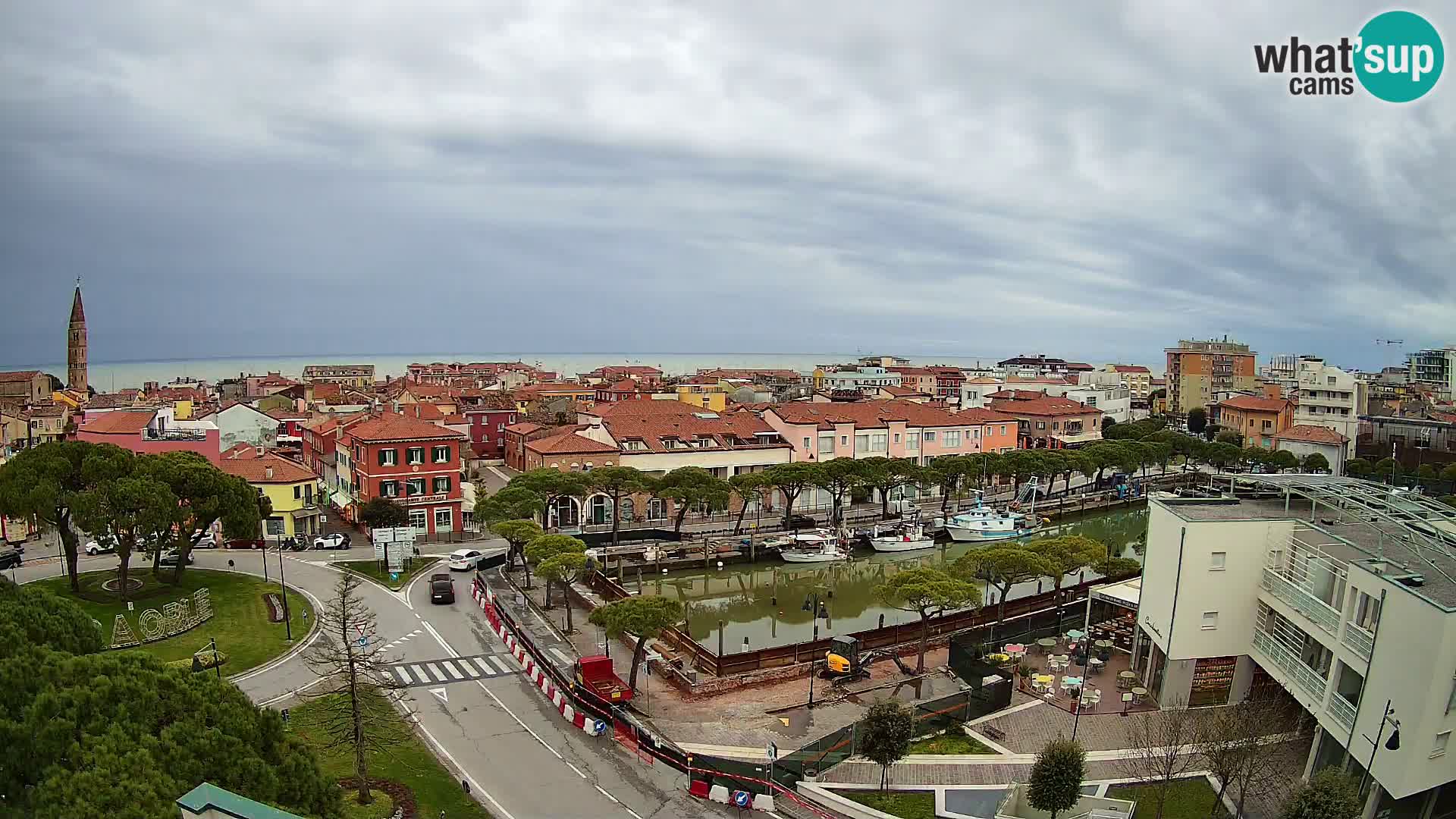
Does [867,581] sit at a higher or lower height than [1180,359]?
lower

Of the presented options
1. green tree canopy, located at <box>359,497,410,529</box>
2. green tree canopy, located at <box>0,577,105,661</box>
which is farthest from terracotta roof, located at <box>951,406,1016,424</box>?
green tree canopy, located at <box>0,577,105,661</box>

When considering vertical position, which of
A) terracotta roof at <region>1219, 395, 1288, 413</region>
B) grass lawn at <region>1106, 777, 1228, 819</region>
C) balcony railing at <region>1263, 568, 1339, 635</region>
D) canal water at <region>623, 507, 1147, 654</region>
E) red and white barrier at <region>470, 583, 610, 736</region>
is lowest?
canal water at <region>623, 507, 1147, 654</region>

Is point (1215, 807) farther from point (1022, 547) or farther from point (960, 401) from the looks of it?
point (960, 401)

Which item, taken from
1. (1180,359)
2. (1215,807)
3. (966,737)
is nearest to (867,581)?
(966,737)

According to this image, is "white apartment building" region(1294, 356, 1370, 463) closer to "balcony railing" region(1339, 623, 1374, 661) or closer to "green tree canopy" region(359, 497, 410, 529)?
"balcony railing" region(1339, 623, 1374, 661)

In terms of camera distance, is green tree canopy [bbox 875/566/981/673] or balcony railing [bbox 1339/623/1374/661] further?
green tree canopy [bbox 875/566/981/673]

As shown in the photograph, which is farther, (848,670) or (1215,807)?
(848,670)

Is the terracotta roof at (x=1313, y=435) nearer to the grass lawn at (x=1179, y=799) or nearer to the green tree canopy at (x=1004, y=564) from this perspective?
the green tree canopy at (x=1004, y=564)
